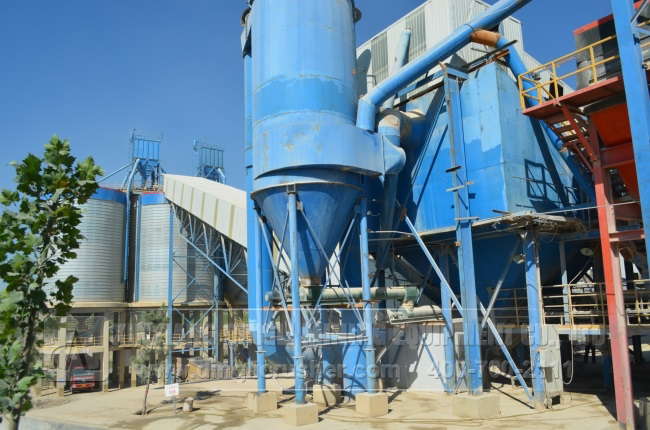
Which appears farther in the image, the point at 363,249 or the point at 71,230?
the point at 363,249

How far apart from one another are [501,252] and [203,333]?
23.3 metres

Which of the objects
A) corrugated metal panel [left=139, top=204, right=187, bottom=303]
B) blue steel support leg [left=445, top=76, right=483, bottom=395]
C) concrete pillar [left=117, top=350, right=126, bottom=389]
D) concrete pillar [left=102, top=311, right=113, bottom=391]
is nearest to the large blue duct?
blue steel support leg [left=445, top=76, right=483, bottom=395]

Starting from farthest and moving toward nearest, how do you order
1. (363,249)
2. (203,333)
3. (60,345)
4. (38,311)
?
(203,333) < (60,345) < (363,249) < (38,311)

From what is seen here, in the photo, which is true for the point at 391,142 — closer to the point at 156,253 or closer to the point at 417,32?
the point at 417,32

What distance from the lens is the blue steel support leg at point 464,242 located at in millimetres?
16516

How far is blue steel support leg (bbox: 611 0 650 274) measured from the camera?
36.9ft

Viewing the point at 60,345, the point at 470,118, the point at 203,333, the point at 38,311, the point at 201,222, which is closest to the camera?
the point at 38,311

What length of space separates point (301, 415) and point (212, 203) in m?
17.9

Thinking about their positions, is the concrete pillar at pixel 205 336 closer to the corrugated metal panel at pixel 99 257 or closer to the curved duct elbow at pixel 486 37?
the corrugated metal panel at pixel 99 257

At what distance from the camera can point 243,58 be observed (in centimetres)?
2297

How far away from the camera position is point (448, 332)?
1977 centimetres

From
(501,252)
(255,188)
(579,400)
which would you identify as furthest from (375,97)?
(579,400)

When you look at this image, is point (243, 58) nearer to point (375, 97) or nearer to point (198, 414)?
point (375, 97)

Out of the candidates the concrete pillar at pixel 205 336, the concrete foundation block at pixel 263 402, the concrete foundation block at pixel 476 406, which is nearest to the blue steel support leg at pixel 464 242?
the concrete foundation block at pixel 476 406
